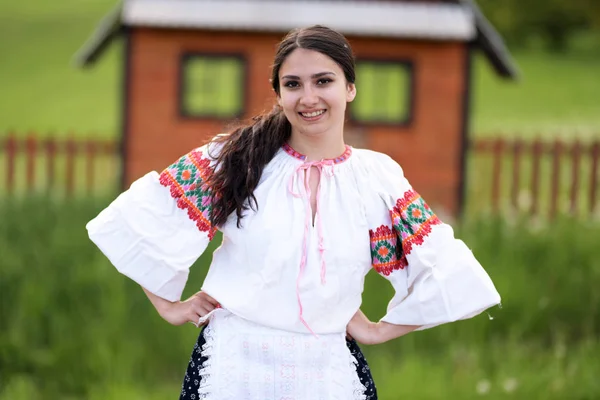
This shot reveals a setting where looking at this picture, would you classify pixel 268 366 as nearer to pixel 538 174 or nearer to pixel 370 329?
pixel 370 329

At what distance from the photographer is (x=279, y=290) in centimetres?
272

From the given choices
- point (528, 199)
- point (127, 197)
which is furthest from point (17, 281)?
point (528, 199)

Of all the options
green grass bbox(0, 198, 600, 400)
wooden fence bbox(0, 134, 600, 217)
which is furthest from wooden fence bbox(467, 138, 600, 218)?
green grass bbox(0, 198, 600, 400)

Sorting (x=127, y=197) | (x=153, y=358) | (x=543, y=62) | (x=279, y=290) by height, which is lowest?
(x=153, y=358)

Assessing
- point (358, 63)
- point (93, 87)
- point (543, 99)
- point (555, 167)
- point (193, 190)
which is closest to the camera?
point (193, 190)

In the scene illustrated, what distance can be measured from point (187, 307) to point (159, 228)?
25cm

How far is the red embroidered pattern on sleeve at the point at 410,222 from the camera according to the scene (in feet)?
9.27

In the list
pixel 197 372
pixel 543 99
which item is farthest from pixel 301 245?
pixel 543 99

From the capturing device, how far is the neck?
284cm

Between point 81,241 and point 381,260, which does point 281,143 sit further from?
point 81,241

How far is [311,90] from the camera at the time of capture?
8.95 ft

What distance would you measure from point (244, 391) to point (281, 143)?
28.7 inches

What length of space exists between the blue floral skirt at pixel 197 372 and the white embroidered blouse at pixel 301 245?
131 mm

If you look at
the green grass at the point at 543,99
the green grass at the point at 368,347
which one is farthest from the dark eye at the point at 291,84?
the green grass at the point at 543,99
